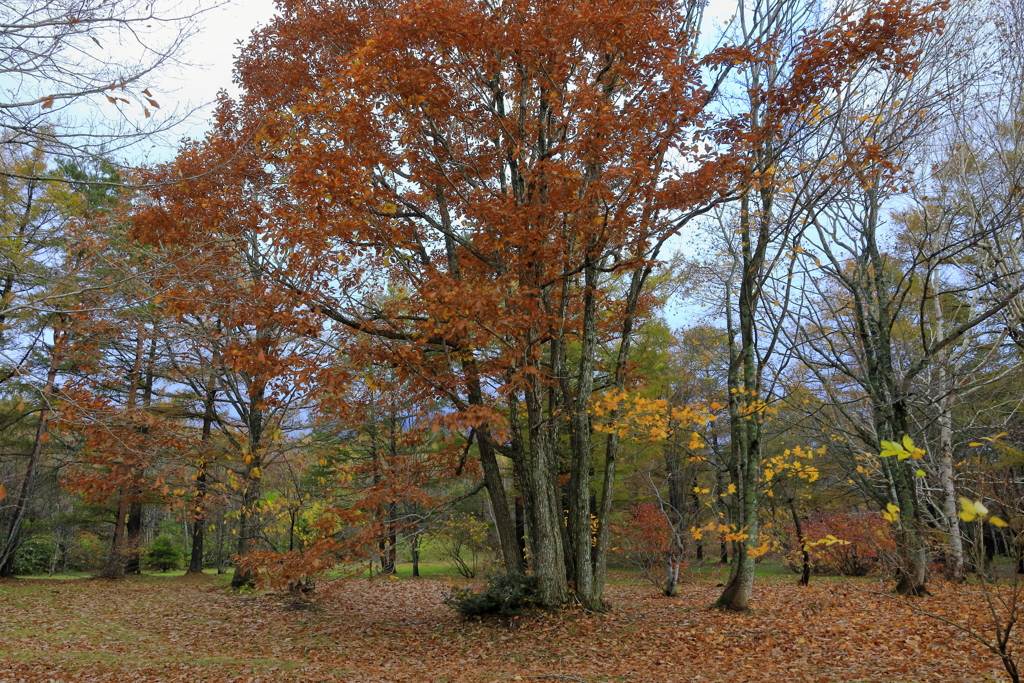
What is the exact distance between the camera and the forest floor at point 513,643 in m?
5.77

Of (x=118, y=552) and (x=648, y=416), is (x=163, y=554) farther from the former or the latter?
(x=648, y=416)

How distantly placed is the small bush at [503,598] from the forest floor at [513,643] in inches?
8.2

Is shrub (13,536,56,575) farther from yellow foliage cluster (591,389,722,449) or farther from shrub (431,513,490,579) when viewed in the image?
yellow foliage cluster (591,389,722,449)

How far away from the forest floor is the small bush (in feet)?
0.68

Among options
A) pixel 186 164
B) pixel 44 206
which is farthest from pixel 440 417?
pixel 44 206

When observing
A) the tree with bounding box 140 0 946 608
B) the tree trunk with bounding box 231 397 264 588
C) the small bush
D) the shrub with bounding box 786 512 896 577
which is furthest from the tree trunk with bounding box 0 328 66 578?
the shrub with bounding box 786 512 896 577

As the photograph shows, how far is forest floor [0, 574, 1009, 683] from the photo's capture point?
18.9 feet

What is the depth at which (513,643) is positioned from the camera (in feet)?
24.1

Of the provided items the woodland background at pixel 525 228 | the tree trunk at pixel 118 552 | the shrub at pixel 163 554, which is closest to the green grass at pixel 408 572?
the woodland background at pixel 525 228

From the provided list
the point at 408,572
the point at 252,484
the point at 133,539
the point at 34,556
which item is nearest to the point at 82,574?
the point at 34,556

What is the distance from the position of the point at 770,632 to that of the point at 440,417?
4846 mm

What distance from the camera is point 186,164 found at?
23.1 ft

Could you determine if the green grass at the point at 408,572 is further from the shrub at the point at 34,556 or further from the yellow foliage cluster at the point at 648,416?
the shrub at the point at 34,556

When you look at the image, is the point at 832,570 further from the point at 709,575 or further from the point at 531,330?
the point at 531,330
